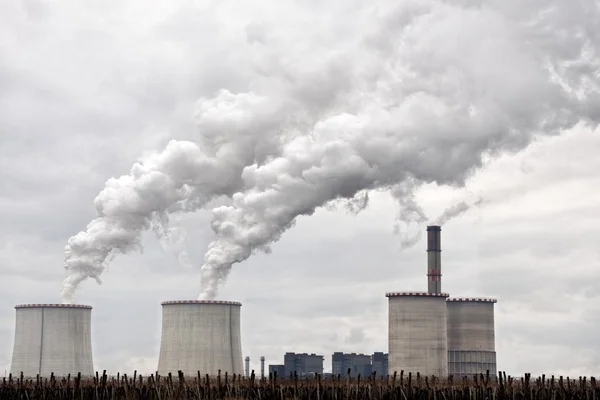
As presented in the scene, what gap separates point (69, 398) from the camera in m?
32.7

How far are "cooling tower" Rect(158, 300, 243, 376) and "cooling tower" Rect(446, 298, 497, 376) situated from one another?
2895 centimetres

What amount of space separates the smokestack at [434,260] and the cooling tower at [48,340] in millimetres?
34550

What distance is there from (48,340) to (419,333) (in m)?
27.3

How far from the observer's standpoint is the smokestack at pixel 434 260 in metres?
89.2

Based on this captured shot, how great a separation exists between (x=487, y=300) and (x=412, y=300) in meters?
14.9

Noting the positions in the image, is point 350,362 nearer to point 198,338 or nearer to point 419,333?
point 419,333

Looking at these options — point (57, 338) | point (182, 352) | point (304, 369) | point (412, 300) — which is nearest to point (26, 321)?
point (57, 338)

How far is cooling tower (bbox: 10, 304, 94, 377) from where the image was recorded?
214 ft

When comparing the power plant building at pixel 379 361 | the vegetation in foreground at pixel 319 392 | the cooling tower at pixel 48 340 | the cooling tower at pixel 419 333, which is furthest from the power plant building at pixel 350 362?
the vegetation in foreground at pixel 319 392

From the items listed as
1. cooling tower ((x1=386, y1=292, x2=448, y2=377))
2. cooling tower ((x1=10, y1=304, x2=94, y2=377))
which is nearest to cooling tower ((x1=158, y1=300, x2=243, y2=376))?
cooling tower ((x1=10, y1=304, x2=94, y2=377))

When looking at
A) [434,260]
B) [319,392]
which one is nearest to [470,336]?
[434,260]

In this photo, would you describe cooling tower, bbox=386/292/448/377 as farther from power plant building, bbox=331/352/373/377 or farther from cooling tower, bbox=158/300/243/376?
power plant building, bbox=331/352/373/377

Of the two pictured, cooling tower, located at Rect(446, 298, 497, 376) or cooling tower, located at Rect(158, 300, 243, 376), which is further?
cooling tower, located at Rect(446, 298, 497, 376)

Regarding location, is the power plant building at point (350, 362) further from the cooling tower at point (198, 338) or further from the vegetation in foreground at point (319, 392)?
the vegetation in foreground at point (319, 392)
